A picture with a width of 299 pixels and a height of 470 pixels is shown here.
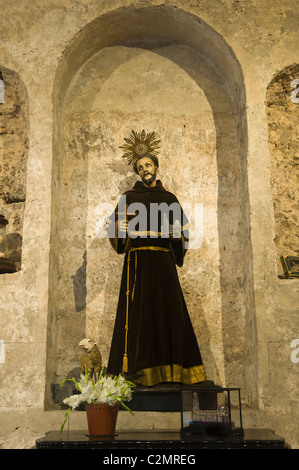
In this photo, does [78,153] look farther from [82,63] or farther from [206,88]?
[206,88]

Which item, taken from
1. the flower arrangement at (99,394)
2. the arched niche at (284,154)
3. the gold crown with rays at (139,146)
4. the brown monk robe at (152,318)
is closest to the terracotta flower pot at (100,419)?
the flower arrangement at (99,394)

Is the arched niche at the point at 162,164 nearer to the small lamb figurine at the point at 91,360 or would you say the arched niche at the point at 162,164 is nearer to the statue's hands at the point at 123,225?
the small lamb figurine at the point at 91,360

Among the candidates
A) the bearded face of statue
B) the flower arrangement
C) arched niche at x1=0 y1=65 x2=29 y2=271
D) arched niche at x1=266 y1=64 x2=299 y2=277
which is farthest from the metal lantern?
arched niche at x1=266 y1=64 x2=299 y2=277

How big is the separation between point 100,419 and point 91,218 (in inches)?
107

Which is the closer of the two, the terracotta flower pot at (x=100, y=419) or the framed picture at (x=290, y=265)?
the terracotta flower pot at (x=100, y=419)

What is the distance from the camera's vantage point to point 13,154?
6.11 meters

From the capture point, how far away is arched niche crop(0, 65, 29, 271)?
5.91m

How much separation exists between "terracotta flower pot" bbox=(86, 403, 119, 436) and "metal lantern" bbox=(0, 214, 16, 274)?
6.40ft

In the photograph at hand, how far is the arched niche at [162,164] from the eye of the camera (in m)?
5.84

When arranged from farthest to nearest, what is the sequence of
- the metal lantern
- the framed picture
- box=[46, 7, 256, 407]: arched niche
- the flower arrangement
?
box=[46, 7, 256, 407]: arched niche
the framed picture
the metal lantern
the flower arrangement

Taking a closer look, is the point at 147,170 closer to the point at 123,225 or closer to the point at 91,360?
the point at 123,225

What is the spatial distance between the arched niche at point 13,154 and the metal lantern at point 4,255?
296 mm

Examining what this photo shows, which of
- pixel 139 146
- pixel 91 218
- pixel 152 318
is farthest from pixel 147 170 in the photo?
pixel 152 318

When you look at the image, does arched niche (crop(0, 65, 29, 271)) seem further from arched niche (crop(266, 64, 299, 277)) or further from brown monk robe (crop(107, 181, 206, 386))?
arched niche (crop(266, 64, 299, 277))
